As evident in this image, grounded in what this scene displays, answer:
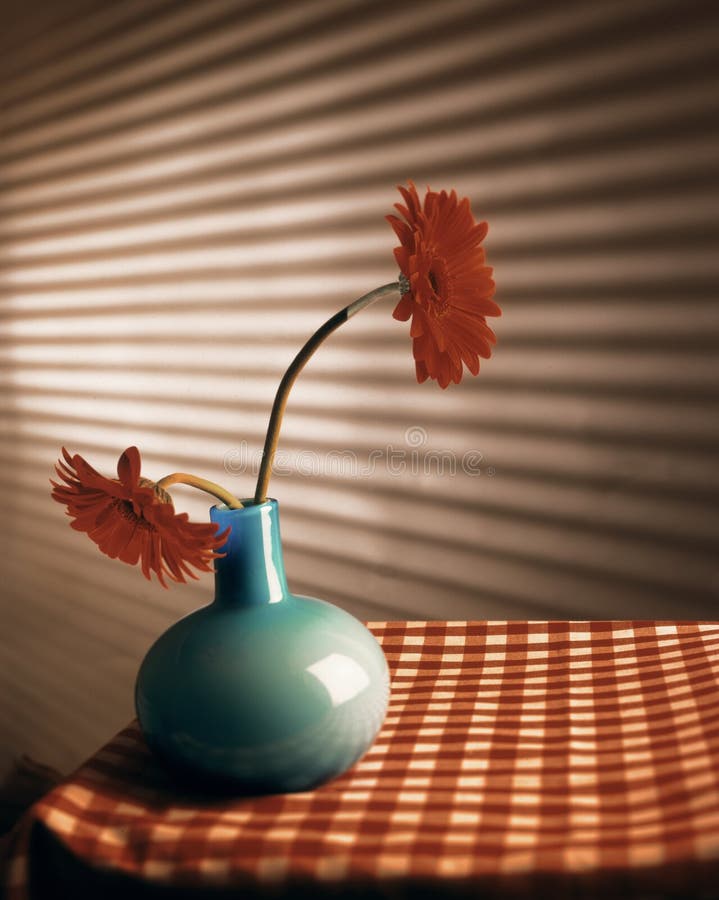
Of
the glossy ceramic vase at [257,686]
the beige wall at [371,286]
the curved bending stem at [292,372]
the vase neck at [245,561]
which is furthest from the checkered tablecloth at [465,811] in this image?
the beige wall at [371,286]

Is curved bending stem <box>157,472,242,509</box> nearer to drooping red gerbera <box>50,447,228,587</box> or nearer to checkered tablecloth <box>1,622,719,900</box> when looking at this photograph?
drooping red gerbera <box>50,447,228,587</box>

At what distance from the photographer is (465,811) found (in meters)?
0.64

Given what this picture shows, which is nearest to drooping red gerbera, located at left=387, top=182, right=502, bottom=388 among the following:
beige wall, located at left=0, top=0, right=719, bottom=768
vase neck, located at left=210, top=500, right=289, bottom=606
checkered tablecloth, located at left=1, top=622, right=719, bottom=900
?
vase neck, located at left=210, top=500, right=289, bottom=606

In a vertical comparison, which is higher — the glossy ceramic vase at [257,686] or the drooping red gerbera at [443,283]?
the drooping red gerbera at [443,283]

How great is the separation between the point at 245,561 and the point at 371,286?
3.00 feet

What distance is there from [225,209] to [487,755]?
1368mm

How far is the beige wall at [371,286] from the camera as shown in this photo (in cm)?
125

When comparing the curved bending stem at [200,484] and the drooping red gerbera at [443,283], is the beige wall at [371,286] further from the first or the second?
the curved bending stem at [200,484]

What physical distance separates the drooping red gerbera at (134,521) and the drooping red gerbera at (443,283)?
0.24 meters

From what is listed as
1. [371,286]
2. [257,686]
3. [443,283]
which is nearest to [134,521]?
[257,686]

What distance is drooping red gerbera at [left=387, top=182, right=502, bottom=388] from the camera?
0.75 metres

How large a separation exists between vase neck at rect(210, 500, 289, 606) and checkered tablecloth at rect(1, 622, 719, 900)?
165 millimetres

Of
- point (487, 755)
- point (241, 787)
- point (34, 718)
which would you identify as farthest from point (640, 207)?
point (34, 718)

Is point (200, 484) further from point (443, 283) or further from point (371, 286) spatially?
point (371, 286)
